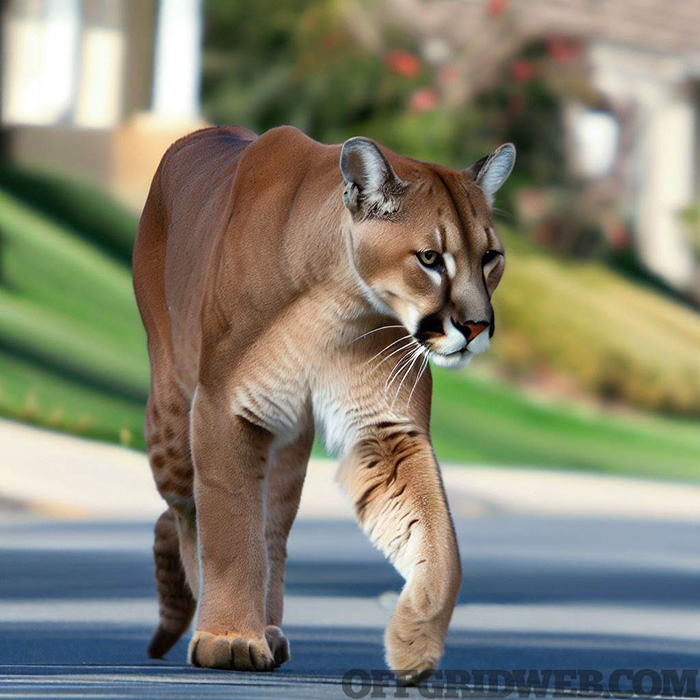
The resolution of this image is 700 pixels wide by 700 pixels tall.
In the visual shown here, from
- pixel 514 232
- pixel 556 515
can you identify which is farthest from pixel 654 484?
pixel 514 232

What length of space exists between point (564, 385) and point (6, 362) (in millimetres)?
7304

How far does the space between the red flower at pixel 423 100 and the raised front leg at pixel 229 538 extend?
17.8 meters

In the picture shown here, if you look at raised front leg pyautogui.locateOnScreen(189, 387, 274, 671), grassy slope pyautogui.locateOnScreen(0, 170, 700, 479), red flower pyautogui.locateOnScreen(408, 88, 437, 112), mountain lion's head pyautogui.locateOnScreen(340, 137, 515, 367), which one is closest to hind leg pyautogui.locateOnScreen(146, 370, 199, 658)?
raised front leg pyautogui.locateOnScreen(189, 387, 274, 671)

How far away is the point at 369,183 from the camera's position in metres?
6.59

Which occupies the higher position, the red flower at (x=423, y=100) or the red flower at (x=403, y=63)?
the red flower at (x=403, y=63)

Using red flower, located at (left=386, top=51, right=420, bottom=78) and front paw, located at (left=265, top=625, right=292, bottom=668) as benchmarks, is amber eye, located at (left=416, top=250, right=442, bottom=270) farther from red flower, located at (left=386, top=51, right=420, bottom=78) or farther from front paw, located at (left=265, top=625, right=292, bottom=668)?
red flower, located at (left=386, top=51, right=420, bottom=78)

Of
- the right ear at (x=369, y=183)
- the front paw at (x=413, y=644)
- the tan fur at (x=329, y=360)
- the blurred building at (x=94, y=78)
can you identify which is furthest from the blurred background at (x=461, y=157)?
the front paw at (x=413, y=644)

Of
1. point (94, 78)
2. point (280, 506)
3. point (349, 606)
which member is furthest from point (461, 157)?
point (280, 506)

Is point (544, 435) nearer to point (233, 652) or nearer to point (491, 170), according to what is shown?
point (491, 170)

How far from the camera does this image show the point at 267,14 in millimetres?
26828

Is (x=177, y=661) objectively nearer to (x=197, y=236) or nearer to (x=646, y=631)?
(x=197, y=236)

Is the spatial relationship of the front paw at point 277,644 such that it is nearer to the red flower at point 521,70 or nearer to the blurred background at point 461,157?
the blurred background at point 461,157

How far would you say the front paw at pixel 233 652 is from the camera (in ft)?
22.0

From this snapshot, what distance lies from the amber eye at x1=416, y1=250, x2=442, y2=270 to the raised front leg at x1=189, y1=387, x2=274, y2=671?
848mm
